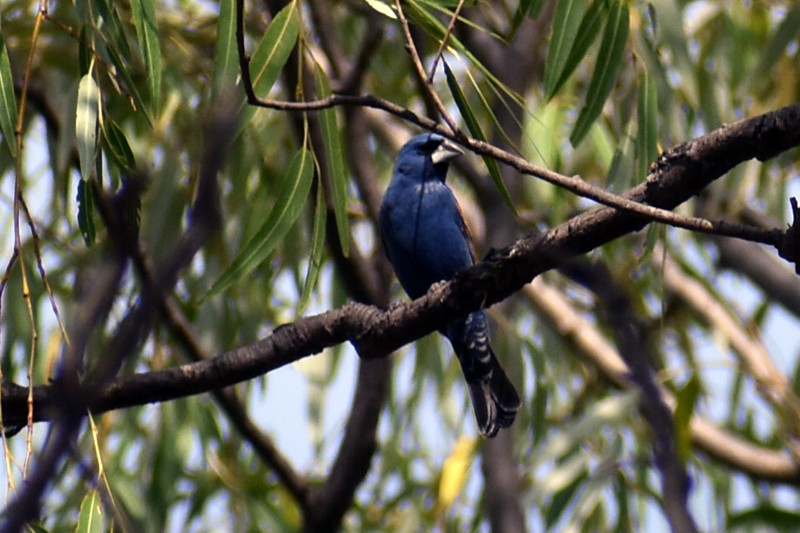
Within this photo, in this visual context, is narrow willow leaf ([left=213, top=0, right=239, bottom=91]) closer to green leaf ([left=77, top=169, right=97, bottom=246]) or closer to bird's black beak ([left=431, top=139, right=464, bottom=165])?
green leaf ([left=77, top=169, right=97, bottom=246])

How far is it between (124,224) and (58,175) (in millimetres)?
2523

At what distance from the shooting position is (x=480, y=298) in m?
2.37

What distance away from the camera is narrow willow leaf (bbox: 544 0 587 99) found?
2689 mm

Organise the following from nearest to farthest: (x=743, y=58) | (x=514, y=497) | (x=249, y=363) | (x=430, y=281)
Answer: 1. (x=249, y=363)
2. (x=514, y=497)
3. (x=430, y=281)
4. (x=743, y=58)

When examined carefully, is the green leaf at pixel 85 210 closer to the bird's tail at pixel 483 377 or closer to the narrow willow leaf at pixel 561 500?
the bird's tail at pixel 483 377

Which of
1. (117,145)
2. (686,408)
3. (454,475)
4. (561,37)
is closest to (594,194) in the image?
(561,37)

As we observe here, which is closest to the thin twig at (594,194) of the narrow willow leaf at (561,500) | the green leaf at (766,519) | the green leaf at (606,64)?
the green leaf at (606,64)

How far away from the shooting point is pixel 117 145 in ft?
8.50

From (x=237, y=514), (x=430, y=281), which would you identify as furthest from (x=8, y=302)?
(x=430, y=281)

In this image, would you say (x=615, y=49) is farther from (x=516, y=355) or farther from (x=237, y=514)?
(x=237, y=514)

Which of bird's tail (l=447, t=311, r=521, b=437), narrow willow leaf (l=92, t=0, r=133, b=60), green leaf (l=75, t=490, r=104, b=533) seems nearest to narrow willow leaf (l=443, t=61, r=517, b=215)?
narrow willow leaf (l=92, t=0, r=133, b=60)

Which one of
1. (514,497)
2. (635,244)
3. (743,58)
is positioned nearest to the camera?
(514,497)

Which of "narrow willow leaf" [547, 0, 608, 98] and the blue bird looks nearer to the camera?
→ "narrow willow leaf" [547, 0, 608, 98]

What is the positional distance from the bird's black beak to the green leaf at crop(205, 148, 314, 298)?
5.90ft
